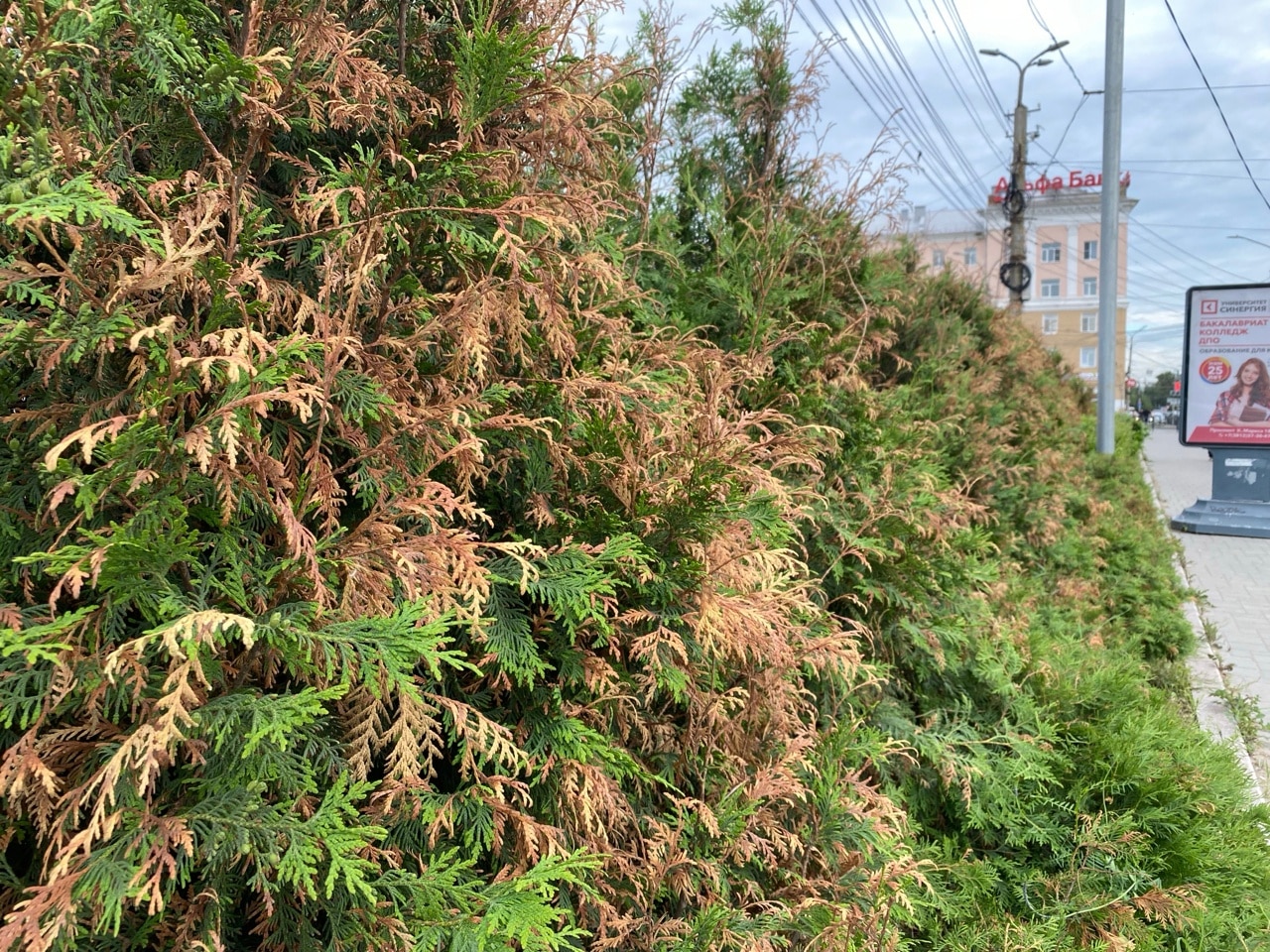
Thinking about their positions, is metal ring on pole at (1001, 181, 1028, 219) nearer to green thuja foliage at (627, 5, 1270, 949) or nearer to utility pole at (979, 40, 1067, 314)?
utility pole at (979, 40, 1067, 314)

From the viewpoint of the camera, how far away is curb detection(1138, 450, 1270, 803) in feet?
13.6

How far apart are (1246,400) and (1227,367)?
434mm

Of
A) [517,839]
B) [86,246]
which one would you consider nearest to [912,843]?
[517,839]

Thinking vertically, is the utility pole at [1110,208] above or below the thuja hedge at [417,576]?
above

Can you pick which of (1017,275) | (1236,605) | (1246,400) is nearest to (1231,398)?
(1246,400)

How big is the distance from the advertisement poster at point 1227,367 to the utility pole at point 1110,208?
3.01 feet

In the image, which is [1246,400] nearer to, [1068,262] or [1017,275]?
[1017,275]

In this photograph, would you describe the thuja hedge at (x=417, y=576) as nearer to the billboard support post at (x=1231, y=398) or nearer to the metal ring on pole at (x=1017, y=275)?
the billboard support post at (x=1231, y=398)

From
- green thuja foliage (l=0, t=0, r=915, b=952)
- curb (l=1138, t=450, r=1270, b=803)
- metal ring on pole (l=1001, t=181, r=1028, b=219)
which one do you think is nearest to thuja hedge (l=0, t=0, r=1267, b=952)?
→ green thuja foliage (l=0, t=0, r=915, b=952)

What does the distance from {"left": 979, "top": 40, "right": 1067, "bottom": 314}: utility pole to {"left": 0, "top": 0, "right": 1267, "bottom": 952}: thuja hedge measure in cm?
1256

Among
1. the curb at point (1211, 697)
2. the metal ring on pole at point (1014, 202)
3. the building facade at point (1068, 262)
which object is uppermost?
the building facade at point (1068, 262)

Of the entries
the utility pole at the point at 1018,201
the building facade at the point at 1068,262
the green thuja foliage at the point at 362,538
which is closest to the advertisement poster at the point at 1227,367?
the utility pole at the point at 1018,201

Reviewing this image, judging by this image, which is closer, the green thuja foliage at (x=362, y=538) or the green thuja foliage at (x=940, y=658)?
the green thuja foliage at (x=362, y=538)

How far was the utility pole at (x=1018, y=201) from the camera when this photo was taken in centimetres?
1425
